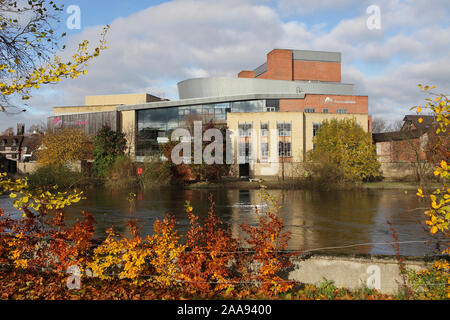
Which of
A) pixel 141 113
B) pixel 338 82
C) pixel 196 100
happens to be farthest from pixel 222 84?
pixel 338 82

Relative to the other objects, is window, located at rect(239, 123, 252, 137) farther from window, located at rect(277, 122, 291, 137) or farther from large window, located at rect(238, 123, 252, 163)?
window, located at rect(277, 122, 291, 137)

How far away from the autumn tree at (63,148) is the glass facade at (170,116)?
10.7 m

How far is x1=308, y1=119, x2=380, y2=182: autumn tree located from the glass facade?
1718 centimetres

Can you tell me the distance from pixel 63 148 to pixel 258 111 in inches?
1117

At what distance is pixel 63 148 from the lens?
51094 millimetres

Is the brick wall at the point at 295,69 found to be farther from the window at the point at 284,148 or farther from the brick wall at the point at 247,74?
the window at the point at 284,148

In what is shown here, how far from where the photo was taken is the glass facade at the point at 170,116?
6081 centimetres

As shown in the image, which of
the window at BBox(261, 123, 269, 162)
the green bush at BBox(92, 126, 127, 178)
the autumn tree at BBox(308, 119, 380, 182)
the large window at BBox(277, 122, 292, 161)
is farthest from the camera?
the large window at BBox(277, 122, 292, 161)

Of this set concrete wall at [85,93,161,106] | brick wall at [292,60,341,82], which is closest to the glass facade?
concrete wall at [85,93,161,106]

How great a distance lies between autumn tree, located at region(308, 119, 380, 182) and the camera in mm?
37844

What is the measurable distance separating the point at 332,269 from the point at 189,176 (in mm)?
35608

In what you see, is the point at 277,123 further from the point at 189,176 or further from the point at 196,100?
the point at 189,176
